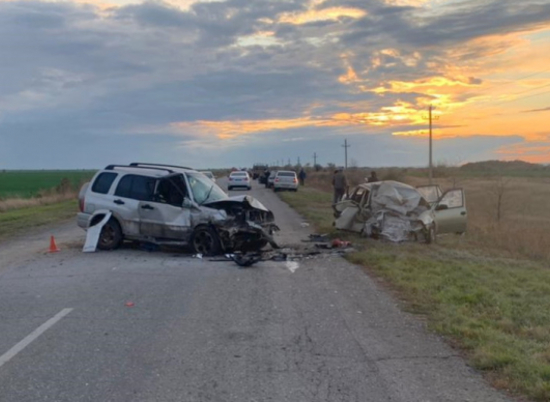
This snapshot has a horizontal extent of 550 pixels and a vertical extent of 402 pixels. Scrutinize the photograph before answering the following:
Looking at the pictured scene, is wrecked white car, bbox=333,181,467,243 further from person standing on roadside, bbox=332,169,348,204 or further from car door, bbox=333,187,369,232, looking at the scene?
person standing on roadside, bbox=332,169,348,204

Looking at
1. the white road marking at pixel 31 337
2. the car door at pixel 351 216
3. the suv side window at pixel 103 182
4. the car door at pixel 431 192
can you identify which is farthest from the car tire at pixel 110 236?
the car door at pixel 431 192

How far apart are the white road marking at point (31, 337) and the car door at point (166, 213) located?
6.06 meters

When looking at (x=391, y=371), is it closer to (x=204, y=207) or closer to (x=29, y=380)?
(x=29, y=380)

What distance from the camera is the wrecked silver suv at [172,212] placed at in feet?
47.8

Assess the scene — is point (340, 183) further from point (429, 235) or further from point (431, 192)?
point (429, 235)

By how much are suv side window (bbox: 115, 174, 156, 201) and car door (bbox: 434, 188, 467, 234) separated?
25.4 ft

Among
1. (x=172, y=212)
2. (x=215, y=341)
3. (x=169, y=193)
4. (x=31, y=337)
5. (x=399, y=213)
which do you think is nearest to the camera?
(x=215, y=341)

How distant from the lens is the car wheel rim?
1459 cm

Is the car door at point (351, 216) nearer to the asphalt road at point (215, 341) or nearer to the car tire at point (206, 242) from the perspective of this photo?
the car tire at point (206, 242)

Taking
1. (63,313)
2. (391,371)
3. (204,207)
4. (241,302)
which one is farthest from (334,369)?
(204,207)

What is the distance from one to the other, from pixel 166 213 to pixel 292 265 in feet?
10.9

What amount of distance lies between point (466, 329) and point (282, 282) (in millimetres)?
4194

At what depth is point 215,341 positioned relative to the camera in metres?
7.21

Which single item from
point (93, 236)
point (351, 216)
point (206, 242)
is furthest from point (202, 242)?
point (351, 216)
